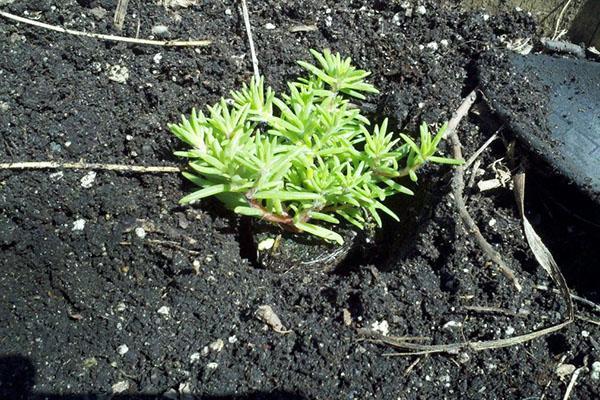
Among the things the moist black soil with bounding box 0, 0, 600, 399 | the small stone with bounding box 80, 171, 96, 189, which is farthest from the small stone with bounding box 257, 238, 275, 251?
the small stone with bounding box 80, 171, 96, 189

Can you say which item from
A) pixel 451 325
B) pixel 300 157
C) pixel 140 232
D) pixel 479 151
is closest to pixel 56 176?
pixel 140 232

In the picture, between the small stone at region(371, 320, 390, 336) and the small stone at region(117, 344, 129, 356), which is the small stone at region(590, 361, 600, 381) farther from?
the small stone at region(117, 344, 129, 356)

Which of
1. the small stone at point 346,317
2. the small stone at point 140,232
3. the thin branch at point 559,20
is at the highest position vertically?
the thin branch at point 559,20

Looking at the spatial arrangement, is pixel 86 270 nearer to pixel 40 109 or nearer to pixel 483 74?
pixel 40 109

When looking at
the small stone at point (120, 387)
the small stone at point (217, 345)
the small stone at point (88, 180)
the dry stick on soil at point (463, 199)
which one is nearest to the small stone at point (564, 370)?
the dry stick on soil at point (463, 199)

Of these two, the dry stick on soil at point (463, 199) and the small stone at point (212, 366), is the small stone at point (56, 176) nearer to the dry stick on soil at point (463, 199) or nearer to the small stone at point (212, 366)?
the small stone at point (212, 366)

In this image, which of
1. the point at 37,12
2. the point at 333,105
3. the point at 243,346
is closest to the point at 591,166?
the point at 333,105
